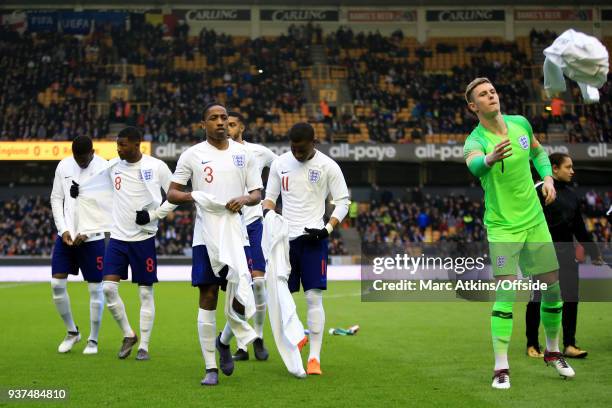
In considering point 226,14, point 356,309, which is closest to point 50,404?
point 356,309

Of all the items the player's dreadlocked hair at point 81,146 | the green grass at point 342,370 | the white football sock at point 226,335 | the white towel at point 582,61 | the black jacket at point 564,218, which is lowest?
the green grass at point 342,370

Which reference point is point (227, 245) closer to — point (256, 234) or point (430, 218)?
point (256, 234)

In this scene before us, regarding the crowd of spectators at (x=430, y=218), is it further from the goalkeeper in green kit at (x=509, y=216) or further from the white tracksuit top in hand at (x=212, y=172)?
the white tracksuit top in hand at (x=212, y=172)

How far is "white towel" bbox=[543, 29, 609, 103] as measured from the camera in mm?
6184

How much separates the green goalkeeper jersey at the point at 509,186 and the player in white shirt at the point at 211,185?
1950 millimetres

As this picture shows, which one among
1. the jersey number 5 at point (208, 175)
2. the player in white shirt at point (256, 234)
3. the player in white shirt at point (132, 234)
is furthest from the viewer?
the player in white shirt at point (256, 234)

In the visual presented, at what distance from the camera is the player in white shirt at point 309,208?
7576 millimetres

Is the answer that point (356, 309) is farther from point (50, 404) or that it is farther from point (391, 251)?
point (391, 251)

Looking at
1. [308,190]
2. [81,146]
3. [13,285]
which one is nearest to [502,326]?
[308,190]

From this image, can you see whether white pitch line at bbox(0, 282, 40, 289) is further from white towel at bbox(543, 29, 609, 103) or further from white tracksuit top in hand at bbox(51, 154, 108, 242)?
white towel at bbox(543, 29, 609, 103)

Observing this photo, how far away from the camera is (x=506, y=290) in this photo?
6.62m

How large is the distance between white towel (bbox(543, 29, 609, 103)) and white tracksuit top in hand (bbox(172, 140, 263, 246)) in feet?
9.03

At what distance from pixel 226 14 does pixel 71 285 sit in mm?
23673

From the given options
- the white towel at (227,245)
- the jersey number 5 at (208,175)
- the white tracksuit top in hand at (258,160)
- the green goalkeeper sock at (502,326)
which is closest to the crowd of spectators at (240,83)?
the white tracksuit top in hand at (258,160)
